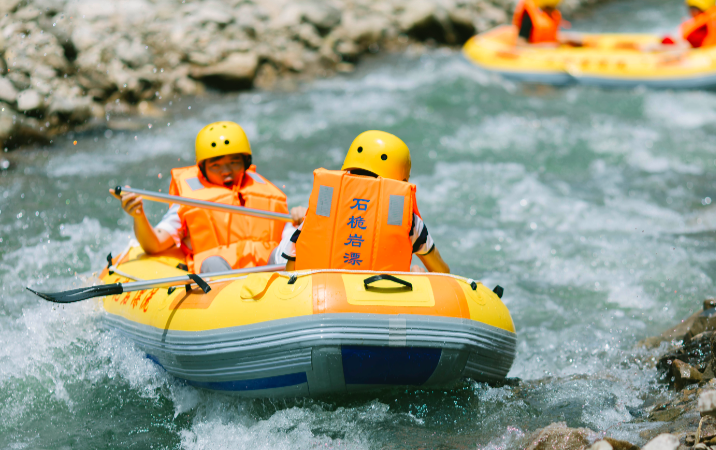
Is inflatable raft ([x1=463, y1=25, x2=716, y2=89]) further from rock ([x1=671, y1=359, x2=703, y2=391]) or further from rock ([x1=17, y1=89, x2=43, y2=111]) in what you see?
rock ([x1=671, y1=359, x2=703, y2=391])

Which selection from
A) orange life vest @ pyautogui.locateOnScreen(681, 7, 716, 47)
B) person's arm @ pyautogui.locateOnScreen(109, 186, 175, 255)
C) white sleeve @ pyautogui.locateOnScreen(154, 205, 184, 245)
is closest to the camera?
person's arm @ pyautogui.locateOnScreen(109, 186, 175, 255)

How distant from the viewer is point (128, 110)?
9.30 meters

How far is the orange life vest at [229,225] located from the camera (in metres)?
4.36

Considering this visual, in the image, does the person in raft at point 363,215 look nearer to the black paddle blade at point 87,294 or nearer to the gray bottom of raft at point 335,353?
the gray bottom of raft at point 335,353

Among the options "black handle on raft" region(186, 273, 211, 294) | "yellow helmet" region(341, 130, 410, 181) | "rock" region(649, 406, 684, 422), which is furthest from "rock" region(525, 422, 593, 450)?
"black handle on raft" region(186, 273, 211, 294)

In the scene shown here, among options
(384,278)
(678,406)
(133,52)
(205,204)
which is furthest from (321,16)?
(678,406)

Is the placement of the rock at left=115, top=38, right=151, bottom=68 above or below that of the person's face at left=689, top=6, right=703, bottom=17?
below

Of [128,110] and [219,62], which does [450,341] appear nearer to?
[128,110]

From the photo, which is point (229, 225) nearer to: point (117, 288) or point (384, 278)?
point (117, 288)

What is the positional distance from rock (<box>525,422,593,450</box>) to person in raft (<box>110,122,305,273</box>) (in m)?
1.95

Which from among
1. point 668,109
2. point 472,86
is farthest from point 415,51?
point 668,109

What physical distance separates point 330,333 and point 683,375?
80.6 inches

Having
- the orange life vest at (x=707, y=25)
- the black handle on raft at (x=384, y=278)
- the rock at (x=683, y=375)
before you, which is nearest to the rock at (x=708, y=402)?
the rock at (x=683, y=375)

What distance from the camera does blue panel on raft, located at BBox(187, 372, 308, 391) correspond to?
3.37 metres
